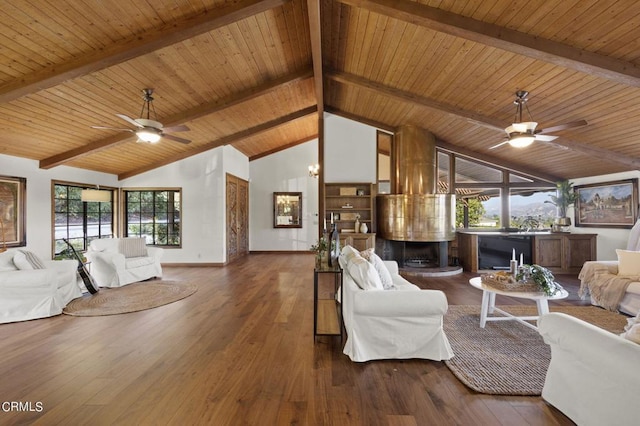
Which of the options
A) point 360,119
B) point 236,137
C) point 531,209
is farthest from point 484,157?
point 236,137

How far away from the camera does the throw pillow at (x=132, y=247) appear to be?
574cm

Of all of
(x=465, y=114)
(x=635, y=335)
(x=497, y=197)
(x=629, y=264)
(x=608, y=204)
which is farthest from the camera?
(x=497, y=197)

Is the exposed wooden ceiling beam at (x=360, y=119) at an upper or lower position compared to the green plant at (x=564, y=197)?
upper

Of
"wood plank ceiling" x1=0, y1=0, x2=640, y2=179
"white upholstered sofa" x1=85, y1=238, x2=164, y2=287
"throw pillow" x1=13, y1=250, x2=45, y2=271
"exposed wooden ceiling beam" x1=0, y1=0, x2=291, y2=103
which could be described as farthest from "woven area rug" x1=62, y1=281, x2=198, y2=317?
"exposed wooden ceiling beam" x1=0, y1=0, x2=291, y2=103

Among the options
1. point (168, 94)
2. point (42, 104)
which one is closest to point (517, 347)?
point (168, 94)

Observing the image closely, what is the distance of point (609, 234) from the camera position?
5805 mm

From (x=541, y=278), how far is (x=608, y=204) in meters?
4.45

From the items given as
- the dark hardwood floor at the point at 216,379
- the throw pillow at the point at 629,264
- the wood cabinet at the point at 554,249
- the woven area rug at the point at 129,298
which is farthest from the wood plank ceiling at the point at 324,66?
the dark hardwood floor at the point at 216,379

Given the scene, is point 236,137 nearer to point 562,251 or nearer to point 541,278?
point 541,278

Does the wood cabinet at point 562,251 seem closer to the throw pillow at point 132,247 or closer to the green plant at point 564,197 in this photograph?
the green plant at point 564,197

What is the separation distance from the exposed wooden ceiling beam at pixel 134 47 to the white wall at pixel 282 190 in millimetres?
6207

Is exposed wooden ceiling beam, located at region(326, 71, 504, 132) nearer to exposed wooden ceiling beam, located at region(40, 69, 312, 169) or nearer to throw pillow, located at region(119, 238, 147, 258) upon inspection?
exposed wooden ceiling beam, located at region(40, 69, 312, 169)

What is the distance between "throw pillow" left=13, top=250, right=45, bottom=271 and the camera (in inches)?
152

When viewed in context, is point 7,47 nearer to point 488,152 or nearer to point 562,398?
point 562,398
